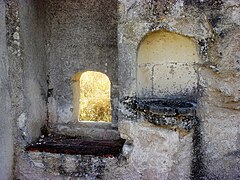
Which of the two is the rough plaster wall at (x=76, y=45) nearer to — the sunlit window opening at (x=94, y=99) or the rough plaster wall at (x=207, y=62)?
the rough plaster wall at (x=207, y=62)

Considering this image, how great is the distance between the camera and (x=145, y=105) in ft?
12.6

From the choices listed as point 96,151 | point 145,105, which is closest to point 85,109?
point 96,151

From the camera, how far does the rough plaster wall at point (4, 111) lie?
4082mm

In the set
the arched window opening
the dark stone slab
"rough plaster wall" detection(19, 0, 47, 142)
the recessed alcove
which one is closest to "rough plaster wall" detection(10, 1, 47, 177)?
"rough plaster wall" detection(19, 0, 47, 142)

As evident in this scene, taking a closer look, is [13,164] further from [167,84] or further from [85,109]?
[85,109]

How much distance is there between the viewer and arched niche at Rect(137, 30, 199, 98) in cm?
399

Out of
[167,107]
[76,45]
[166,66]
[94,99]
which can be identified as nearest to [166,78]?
[166,66]

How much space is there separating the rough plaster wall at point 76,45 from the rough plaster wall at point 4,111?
0.81 m

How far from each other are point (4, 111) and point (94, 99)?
402 centimetres

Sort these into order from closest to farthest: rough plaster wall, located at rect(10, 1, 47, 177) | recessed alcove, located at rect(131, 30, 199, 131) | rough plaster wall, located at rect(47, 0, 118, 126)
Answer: recessed alcove, located at rect(131, 30, 199, 131)
rough plaster wall, located at rect(10, 1, 47, 177)
rough plaster wall, located at rect(47, 0, 118, 126)

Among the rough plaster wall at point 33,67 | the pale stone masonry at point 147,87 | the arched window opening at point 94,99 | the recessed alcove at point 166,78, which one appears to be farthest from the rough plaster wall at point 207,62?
the arched window opening at point 94,99

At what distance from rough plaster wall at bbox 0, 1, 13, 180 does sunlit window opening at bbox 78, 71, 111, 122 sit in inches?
126

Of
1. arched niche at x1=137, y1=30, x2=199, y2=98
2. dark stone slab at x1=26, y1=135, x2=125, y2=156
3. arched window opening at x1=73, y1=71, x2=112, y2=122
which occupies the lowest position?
dark stone slab at x1=26, y1=135, x2=125, y2=156

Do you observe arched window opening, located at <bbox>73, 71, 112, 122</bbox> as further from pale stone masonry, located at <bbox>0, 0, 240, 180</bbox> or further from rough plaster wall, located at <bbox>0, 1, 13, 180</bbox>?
rough plaster wall, located at <bbox>0, 1, 13, 180</bbox>
